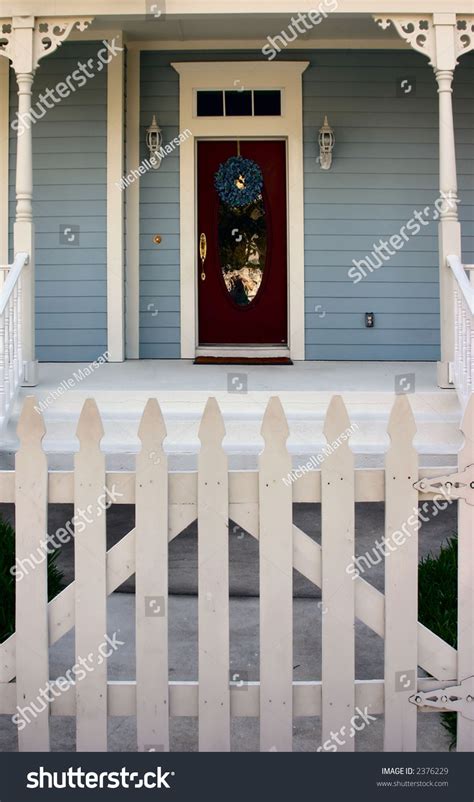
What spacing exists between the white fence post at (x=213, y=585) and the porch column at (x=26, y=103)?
14.1 ft

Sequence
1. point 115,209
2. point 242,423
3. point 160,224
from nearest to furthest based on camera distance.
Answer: point 242,423 < point 115,209 < point 160,224

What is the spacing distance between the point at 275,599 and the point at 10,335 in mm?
3971

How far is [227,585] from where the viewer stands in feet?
7.66

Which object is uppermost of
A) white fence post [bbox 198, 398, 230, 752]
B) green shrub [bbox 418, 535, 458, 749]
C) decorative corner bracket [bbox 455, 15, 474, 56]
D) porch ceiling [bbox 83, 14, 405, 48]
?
porch ceiling [bbox 83, 14, 405, 48]

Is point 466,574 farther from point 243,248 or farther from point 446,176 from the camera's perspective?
point 243,248

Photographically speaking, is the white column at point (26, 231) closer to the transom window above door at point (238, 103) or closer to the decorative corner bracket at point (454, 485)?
the transom window above door at point (238, 103)

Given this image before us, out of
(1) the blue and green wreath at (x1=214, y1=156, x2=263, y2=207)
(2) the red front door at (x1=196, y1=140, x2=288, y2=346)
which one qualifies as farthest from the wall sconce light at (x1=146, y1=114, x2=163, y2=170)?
(1) the blue and green wreath at (x1=214, y1=156, x2=263, y2=207)

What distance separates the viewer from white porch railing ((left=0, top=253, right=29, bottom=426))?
5500 millimetres

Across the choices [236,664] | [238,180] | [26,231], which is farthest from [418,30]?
[236,664]

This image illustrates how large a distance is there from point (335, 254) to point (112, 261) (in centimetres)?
212

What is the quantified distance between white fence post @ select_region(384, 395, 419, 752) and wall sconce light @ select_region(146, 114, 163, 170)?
21.0 feet

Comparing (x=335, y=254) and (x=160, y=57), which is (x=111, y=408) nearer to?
(x=335, y=254)

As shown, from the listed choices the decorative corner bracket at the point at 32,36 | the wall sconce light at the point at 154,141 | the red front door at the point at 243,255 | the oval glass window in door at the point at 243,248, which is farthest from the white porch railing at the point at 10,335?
the oval glass window in door at the point at 243,248

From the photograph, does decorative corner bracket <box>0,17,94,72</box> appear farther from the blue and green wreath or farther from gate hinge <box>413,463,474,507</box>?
gate hinge <box>413,463,474,507</box>
